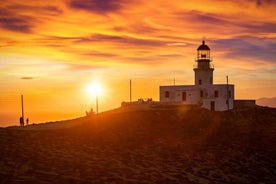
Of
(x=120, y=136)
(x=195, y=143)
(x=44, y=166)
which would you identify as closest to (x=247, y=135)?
(x=195, y=143)

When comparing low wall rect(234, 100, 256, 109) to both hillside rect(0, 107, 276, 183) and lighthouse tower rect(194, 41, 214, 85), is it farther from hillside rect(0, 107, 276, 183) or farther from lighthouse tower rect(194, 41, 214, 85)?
hillside rect(0, 107, 276, 183)

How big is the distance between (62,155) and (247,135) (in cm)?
2601

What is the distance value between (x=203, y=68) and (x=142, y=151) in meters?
40.1

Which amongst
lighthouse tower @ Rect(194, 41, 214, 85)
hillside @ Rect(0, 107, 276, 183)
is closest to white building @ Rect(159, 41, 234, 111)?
lighthouse tower @ Rect(194, 41, 214, 85)

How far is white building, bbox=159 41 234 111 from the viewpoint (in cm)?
6606

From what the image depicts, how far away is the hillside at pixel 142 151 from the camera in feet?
77.8

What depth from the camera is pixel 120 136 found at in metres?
39.0

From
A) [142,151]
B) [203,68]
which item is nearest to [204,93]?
[203,68]

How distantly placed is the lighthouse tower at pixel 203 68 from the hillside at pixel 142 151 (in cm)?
1788

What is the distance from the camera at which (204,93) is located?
6612 centimetres

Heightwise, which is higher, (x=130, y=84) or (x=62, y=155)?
(x=130, y=84)

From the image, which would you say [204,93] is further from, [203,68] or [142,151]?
[142,151]

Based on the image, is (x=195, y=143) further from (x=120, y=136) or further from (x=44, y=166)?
(x=44, y=166)

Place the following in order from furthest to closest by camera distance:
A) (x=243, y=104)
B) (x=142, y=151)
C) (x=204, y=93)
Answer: (x=243, y=104)
(x=204, y=93)
(x=142, y=151)
